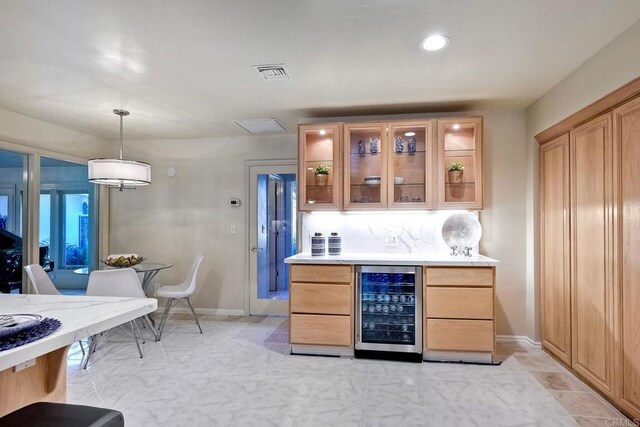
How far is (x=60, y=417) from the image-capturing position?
1.14 meters

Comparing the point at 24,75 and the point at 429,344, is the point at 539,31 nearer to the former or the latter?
the point at 429,344

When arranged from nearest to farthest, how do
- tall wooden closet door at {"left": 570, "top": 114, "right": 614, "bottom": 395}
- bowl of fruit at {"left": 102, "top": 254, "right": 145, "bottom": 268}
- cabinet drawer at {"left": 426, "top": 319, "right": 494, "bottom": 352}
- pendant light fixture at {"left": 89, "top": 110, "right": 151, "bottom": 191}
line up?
1. tall wooden closet door at {"left": 570, "top": 114, "right": 614, "bottom": 395}
2. cabinet drawer at {"left": 426, "top": 319, "right": 494, "bottom": 352}
3. pendant light fixture at {"left": 89, "top": 110, "right": 151, "bottom": 191}
4. bowl of fruit at {"left": 102, "top": 254, "right": 145, "bottom": 268}

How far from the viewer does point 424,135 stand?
3490 millimetres

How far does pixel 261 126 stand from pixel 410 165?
1.88m

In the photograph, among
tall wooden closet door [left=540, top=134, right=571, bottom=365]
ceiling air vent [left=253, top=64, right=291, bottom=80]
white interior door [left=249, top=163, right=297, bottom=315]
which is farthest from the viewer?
white interior door [left=249, top=163, right=297, bottom=315]

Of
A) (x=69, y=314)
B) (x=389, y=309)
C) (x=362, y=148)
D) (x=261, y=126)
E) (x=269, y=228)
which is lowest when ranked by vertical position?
(x=389, y=309)

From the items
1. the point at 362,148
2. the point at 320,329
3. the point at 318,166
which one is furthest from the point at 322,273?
the point at 362,148

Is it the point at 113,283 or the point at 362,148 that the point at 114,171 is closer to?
the point at 113,283

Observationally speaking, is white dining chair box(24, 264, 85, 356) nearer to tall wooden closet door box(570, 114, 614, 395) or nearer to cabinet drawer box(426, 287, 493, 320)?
cabinet drawer box(426, 287, 493, 320)

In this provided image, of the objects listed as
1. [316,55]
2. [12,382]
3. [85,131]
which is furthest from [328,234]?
[85,131]

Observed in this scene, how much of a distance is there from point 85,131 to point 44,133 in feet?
1.68

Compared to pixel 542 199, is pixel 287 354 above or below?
below

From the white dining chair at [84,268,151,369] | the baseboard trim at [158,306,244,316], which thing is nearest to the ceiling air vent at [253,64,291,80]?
the white dining chair at [84,268,151,369]

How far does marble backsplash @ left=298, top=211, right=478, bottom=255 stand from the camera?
3.71 m
